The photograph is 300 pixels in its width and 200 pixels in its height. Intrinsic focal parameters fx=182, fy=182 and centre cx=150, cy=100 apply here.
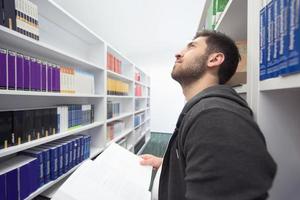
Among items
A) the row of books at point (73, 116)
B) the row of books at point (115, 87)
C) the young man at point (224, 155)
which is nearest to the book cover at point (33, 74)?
the row of books at point (73, 116)

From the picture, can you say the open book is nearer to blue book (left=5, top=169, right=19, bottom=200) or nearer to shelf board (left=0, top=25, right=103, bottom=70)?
blue book (left=5, top=169, right=19, bottom=200)

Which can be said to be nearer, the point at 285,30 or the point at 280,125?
the point at 285,30

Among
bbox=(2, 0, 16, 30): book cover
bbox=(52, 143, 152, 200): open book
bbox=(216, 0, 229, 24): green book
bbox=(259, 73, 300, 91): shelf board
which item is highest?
bbox=(216, 0, 229, 24): green book

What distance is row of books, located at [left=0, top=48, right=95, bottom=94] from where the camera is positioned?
101cm

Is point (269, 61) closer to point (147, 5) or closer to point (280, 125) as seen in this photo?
point (280, 125)

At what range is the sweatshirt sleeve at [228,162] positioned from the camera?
41 centimetres

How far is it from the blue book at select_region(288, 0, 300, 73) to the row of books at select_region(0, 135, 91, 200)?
135 centimetres

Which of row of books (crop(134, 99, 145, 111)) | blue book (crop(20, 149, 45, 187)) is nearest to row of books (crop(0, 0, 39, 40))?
blue book (crop(20, 149, 45, 187))

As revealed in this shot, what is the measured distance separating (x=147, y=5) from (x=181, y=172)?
276 cm

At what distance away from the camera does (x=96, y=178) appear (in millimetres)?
845

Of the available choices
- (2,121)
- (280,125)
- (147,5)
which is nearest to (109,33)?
(147,5)

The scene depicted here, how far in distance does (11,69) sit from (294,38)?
128cm

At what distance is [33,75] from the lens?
120 centimetres

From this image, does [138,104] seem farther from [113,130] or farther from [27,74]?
[27,74]
